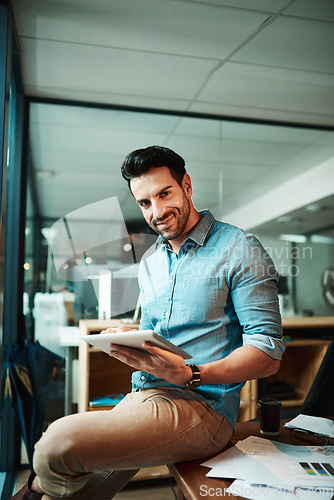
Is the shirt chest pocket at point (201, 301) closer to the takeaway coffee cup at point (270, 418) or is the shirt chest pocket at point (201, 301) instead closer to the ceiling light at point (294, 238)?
the takeaway coffee cup at point (270, 418)

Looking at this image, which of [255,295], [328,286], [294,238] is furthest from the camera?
[328,286]

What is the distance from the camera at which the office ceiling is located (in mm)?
2086

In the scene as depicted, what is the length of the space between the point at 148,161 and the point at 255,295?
1.98ft

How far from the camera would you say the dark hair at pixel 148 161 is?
1.51m

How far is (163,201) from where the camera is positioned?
1.54m

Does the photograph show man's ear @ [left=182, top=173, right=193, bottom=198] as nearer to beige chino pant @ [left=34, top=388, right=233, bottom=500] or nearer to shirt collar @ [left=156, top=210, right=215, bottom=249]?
shirt collar @ [left=156, top=210, right=215, bottom=249]

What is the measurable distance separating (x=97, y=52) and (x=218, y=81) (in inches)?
31.3

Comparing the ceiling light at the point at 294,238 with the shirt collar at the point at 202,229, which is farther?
the ceiling light at the point at 294,238

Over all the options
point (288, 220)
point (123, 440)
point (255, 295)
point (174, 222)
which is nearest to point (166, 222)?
point (174, 222)

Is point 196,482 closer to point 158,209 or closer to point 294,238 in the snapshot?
point 158,209

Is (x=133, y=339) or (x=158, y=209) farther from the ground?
(x=158, y=209)

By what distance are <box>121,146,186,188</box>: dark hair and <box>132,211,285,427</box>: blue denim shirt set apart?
0.77ft

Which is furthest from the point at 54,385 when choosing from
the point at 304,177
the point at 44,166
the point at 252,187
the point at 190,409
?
the point at 304,177

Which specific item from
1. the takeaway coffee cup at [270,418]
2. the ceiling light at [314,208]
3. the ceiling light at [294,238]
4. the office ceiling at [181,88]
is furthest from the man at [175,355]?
the ceiling light at [314,208]
